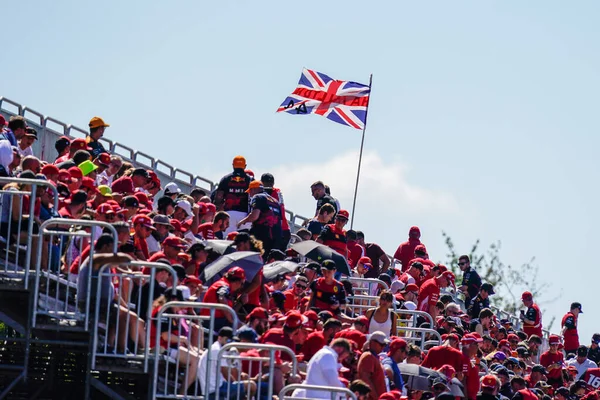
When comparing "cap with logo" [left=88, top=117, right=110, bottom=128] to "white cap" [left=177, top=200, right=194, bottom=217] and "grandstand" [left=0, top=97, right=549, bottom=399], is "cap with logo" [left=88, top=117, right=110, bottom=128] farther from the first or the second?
"grandstand" [left=0, top=97, right=549, bottom=399]

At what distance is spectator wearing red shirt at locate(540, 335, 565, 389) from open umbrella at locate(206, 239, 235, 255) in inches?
344

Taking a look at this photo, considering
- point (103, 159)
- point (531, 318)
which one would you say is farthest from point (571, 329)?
point (103, 159)

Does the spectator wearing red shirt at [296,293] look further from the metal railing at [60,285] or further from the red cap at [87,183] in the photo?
the metal railing at [60,285]

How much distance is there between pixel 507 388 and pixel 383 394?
19.3 feet

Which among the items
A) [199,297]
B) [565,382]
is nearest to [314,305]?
[199,297]

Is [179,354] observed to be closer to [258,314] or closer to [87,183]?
[258,314]

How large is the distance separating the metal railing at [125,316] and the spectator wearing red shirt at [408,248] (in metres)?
12.6

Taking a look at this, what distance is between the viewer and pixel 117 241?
17219 mm

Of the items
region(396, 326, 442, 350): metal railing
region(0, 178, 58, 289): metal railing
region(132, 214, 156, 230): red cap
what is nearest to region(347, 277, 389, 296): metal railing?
region(396, 326, 442, 350): metal railing

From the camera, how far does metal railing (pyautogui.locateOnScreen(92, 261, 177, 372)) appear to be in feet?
55.3

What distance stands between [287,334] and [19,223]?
128 inches

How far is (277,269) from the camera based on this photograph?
21.4 metres

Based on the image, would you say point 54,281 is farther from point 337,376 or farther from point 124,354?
point 337,376

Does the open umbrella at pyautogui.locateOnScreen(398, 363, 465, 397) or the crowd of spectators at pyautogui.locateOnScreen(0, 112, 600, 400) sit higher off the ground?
the crowd of spectators at pyautogui.locateOnScreen(0, 112, 600, 400)
